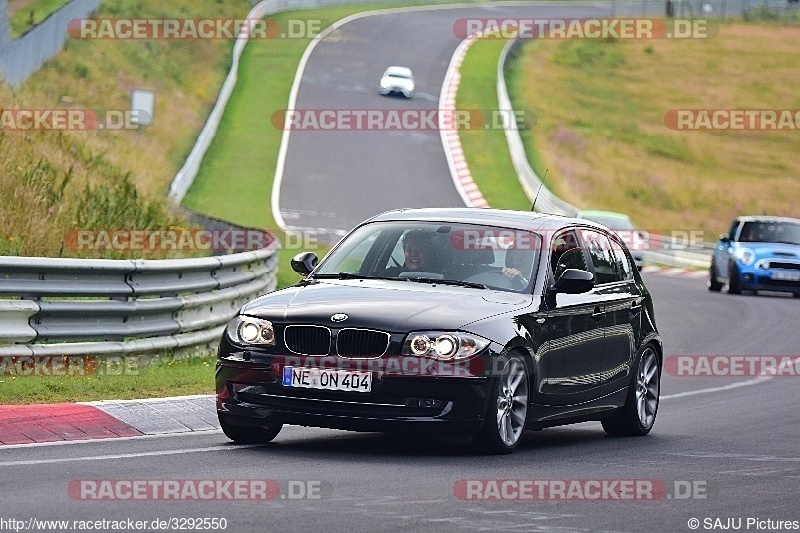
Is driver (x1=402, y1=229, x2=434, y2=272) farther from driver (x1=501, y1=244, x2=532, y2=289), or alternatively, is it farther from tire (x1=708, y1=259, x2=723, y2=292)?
tire (x1=708, y1=259, x2=723, y2=292)

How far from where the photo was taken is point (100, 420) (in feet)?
35.9

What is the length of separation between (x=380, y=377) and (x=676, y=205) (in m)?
47.7

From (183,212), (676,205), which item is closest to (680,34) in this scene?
(676,205)

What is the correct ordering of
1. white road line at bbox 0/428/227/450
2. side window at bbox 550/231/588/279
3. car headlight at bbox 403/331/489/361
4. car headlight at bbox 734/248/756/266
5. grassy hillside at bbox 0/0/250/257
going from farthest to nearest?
car headlight at bbox 734/248/756/266 < grassy hillside at bbox 0/0/250/257 < side window at bbox 550/231/588/279 < white road line at bbox 0/428/227/450 < car headlight at bbox 403/331/489/361

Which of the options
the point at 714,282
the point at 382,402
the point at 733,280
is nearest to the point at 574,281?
the point at 382,402

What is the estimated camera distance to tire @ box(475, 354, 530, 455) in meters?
9.98

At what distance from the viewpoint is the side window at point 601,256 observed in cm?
1198

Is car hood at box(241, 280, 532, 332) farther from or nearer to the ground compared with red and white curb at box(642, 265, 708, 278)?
farther from the ground

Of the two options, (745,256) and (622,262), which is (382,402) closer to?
(622,262)

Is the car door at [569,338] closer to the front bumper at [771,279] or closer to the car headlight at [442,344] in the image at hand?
the car headlight at [442,344]

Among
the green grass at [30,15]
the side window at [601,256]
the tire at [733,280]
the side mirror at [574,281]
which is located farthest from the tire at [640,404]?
the green grass at [30,15]

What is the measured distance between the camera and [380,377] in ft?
32.0

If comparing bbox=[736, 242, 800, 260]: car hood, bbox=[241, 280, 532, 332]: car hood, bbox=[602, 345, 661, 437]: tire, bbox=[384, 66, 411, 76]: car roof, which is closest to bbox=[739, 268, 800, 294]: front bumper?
bbox=[736, 242, 800, 260]: car hood

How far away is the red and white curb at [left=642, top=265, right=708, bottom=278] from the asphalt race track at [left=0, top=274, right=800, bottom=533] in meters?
25.5
